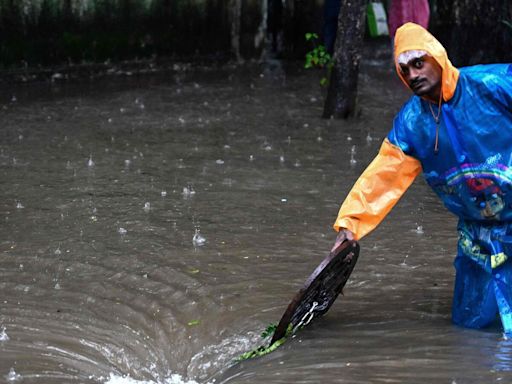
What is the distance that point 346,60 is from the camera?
9.73 meters

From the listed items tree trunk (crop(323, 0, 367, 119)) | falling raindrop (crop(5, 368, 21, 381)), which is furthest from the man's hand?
tree trunk (crop(323, 0, 367, 119))

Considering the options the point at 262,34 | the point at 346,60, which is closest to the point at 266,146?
the point at 346,60

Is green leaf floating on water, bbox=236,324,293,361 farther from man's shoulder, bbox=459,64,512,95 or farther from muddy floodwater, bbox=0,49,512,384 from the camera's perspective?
man's shoulder, bbox=459,64,512,95

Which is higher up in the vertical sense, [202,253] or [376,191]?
[376,191]

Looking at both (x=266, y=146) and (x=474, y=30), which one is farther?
(x=474, y=30)

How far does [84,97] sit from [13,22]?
1.51 meters

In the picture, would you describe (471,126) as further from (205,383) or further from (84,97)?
(84,97)

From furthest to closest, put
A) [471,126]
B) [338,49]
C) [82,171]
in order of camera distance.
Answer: [338,49] < [82,171] < [471,126]

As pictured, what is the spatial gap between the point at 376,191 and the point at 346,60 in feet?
17.8

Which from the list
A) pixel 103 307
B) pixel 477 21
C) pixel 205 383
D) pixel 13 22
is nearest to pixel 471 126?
pixel 205 383

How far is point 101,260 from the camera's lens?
5.87 m

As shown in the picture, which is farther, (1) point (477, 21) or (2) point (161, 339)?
(1) point (477, 21)

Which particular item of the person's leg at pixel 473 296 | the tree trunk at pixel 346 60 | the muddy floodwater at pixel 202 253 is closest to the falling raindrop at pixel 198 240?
the muddy floodwater at pixel 202 253

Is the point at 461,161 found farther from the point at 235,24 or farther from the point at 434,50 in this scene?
the point at 235,24
